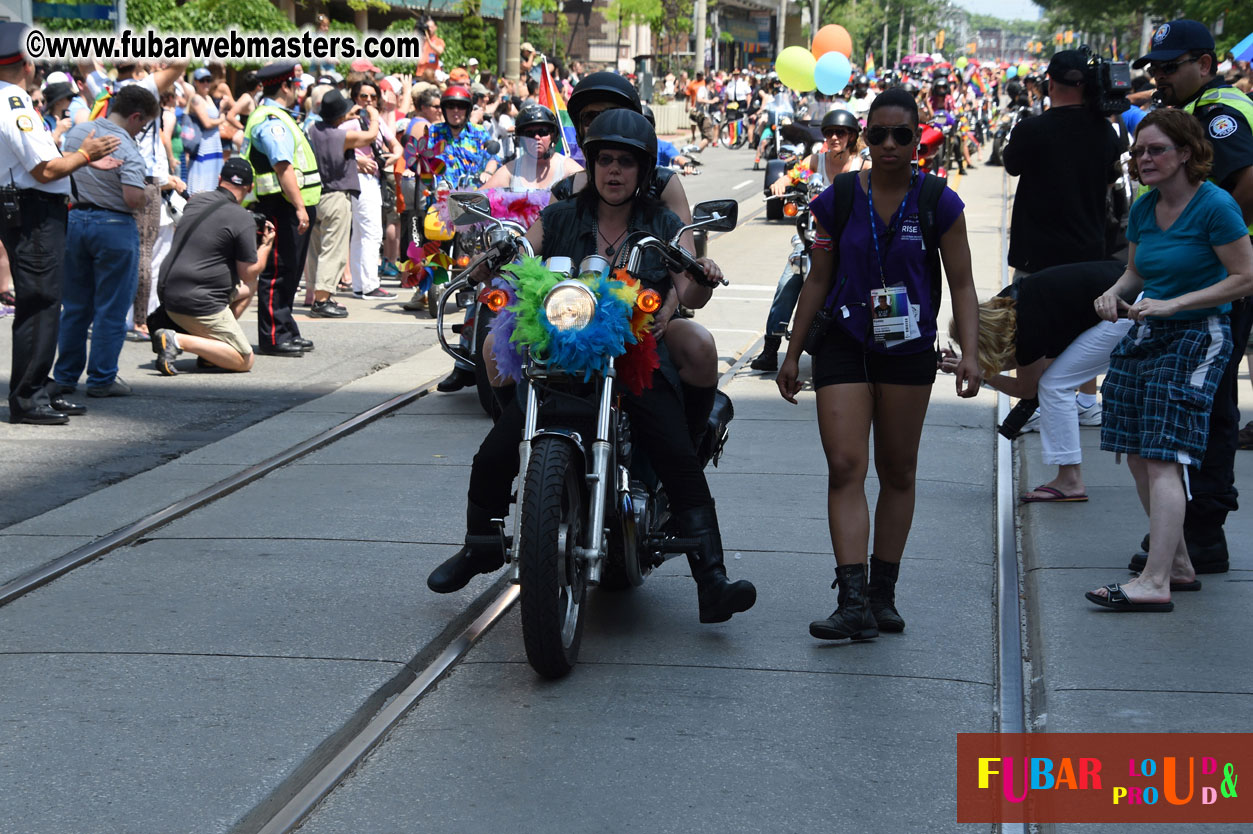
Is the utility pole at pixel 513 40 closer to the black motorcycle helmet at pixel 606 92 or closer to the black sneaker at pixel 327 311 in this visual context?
the black sneaker at pixel 327 311

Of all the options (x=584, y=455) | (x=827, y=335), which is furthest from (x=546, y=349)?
(x=827, y=335)

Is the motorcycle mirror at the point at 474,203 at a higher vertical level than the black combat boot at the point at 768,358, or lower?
higher

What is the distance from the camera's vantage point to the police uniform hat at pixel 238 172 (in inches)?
405

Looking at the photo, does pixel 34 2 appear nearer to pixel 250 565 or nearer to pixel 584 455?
pixel 250 565

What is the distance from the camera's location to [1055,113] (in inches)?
297

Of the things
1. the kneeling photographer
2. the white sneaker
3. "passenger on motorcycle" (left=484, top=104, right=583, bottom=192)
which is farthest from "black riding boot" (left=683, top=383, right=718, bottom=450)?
the kneeling photographer

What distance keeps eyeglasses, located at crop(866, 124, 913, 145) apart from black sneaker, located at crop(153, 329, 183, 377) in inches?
256

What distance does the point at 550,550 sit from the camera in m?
4.49

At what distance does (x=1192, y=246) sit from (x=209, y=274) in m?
6.65

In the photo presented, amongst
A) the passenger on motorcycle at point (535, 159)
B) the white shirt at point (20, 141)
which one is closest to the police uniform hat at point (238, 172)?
the passenger on motorcycle at point (535, 159)

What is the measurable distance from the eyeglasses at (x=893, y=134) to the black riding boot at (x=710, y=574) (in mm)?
1284

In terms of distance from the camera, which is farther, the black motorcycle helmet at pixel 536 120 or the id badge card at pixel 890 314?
the black motorcycle helmet at pixel 536 120

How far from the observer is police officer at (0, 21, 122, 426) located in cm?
826

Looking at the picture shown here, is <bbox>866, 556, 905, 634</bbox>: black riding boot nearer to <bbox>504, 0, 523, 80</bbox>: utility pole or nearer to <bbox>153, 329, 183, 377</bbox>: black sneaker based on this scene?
<bbox>153, 329, 183, 377</bbox>: black sneaker
